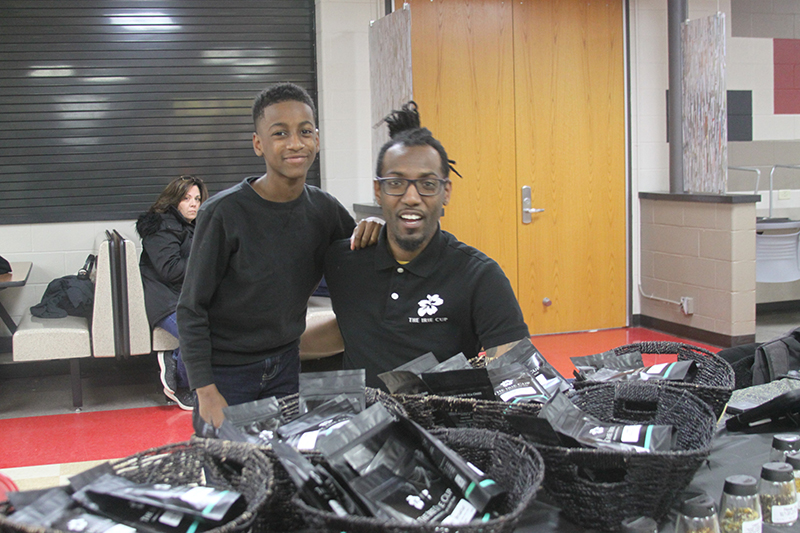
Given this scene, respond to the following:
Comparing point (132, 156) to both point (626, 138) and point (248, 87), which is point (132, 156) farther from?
point (626, 138)

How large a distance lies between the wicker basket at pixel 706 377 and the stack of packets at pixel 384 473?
469 mm

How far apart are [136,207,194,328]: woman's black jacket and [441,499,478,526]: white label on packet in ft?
11.4

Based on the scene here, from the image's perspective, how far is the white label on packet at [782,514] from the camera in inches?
40.8

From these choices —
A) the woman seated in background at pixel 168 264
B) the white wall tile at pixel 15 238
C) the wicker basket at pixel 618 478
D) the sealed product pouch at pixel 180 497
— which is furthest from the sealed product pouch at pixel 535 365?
the white wall tile at pixel 15 238

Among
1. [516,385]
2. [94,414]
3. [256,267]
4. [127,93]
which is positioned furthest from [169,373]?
[516,385]

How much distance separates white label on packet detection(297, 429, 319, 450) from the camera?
1020mm

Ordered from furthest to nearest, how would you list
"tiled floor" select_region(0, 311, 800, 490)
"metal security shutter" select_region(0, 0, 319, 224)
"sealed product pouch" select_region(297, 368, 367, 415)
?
"metal security shutter" select_region(0, 0, 319, 224) < "tiled floor" select_region(0, 311, 800, 490) < "sealed product pouch" select_region(297, 368, 367, 415)

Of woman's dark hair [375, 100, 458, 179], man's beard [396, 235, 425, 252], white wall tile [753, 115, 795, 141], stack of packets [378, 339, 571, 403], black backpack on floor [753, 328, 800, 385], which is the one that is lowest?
black backpack on floor [753, 328, 800, 385]

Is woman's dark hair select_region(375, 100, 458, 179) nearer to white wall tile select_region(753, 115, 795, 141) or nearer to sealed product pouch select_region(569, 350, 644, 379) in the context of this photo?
sealed product pouch select_region(569, 350, 644, 379)

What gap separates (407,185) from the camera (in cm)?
169

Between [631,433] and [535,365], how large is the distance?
28 cm

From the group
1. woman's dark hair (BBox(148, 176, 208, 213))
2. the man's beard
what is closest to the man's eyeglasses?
the man's beard

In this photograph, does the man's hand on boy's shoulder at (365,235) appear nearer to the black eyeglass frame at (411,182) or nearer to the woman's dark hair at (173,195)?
the black eyeglass frame at (411,182)

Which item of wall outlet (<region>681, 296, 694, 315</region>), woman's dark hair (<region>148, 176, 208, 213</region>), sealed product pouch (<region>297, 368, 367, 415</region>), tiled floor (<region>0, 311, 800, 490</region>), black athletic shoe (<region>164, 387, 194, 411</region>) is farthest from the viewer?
wall outlet (<region>681, 296, 694, 315</region>)
